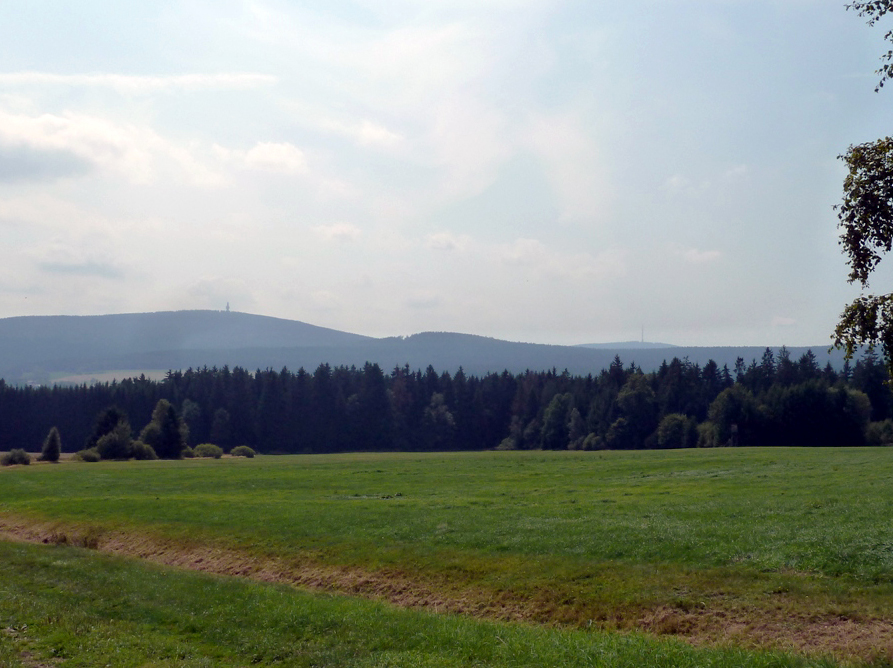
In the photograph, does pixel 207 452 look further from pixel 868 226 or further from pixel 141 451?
pixel 868 226

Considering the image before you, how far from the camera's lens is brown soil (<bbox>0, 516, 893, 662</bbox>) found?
53.6 ft

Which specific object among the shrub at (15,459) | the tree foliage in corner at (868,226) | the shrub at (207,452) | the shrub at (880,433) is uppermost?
the tree foliage in corner at (868,226)

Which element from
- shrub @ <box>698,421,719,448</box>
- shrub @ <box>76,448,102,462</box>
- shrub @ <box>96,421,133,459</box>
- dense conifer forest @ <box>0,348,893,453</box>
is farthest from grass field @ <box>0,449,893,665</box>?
dense conifer forest @ <box>0,348,893,453</box>

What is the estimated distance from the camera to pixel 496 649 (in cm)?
1591

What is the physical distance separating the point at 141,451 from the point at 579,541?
98.0 m

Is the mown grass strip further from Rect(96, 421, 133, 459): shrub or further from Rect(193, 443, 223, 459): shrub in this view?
Rect(193, 443, 223, 459): shrub

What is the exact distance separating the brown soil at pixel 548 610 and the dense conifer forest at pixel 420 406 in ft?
348

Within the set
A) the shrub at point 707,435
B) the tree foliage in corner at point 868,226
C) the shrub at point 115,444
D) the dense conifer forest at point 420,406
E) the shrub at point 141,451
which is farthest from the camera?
the dense conifer forest at point 420,406

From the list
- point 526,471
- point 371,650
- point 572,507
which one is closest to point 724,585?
point 371,650

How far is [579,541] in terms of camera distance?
27.1m

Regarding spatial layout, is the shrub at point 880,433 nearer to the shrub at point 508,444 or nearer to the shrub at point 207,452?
the shrub at point 508,444

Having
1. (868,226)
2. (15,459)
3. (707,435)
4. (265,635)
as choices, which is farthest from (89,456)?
(868,226)

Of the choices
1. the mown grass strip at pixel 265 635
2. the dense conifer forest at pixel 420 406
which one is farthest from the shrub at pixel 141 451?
the mown grass strip at pixel 265 635

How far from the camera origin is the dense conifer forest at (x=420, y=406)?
142 m
